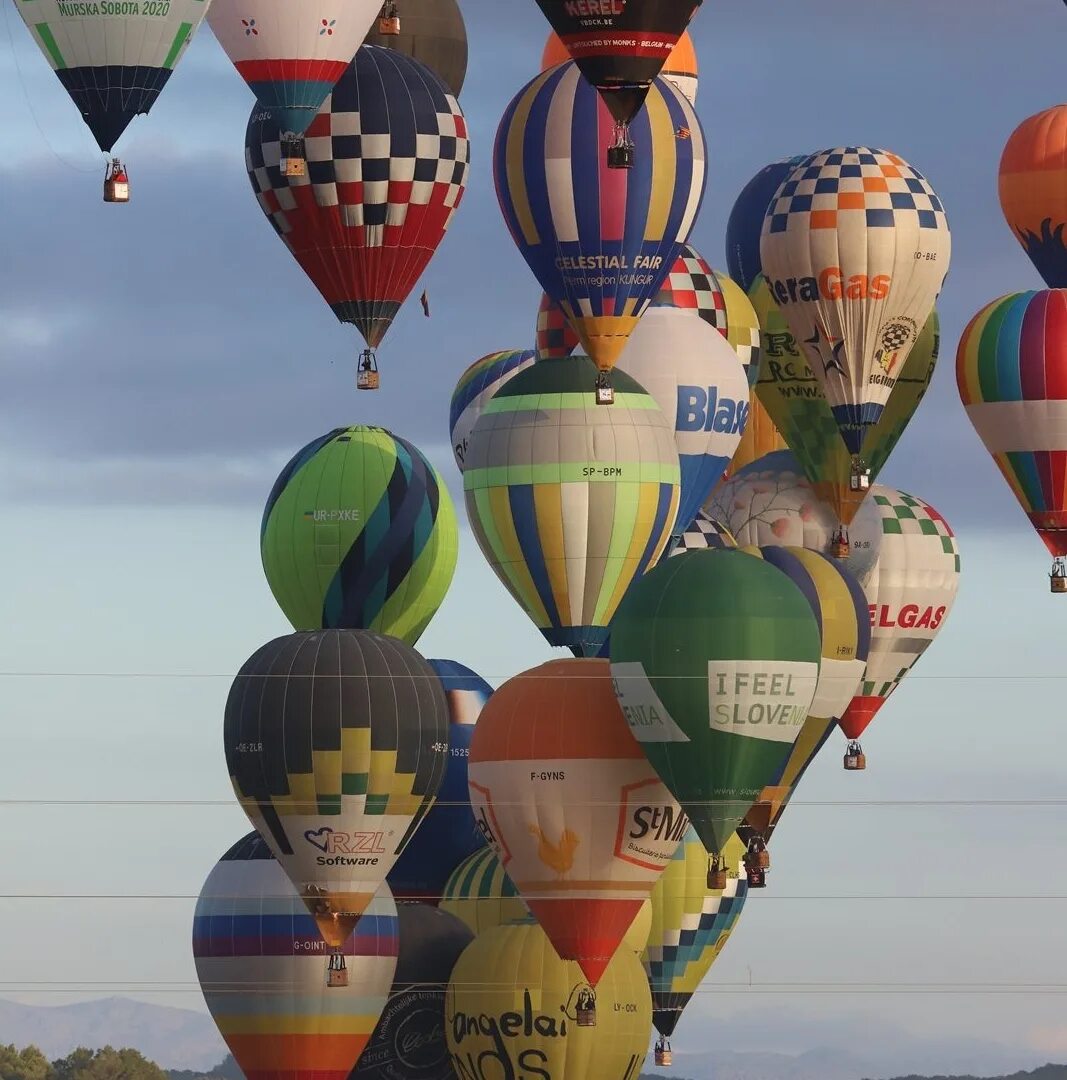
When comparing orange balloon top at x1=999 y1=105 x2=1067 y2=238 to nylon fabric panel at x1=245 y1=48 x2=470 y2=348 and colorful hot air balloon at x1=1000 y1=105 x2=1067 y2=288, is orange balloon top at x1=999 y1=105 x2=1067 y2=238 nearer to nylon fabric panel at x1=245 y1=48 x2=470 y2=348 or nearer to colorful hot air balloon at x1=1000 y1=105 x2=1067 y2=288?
colorful hot air balloon at x1=1000 y1=105 x2=1067 y2=288

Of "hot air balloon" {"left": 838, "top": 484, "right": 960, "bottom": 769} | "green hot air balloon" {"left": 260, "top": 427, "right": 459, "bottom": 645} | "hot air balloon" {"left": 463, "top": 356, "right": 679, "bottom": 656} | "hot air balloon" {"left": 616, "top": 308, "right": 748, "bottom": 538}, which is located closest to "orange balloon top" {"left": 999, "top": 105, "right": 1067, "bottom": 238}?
"hot air balloon" {"left": 838, "top": 484, "right": 960, "bottom": 769}

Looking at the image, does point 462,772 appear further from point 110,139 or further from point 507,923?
point 110,139

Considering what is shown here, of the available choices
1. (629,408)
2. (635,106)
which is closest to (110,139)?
(635,106)

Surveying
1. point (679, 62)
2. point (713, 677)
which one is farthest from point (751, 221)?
point (713, 677)

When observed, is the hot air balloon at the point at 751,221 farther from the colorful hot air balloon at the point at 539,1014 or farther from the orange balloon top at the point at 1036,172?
the colorful hot air balloon at the point at 539,1014

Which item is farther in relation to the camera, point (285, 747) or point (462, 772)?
point (462, 772)
